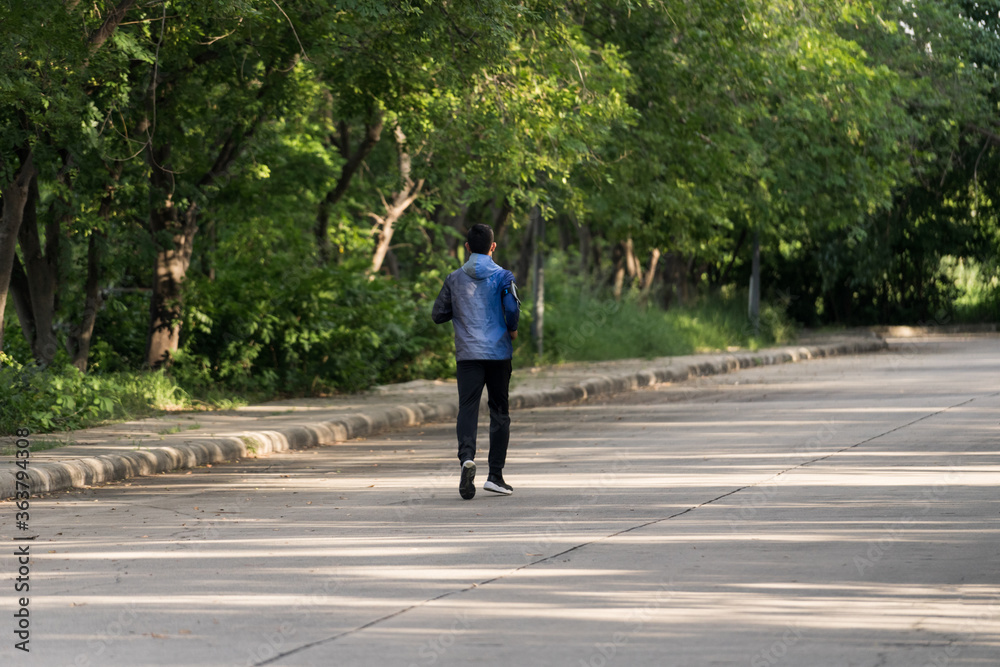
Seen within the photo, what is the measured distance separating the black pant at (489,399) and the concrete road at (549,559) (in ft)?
1.22

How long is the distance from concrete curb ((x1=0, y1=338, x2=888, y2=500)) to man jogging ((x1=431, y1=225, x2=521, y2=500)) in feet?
10.9

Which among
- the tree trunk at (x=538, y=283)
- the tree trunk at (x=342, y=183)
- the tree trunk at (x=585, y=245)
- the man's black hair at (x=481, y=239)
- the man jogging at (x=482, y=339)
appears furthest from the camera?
the tree trunk at (x=585, y=245)

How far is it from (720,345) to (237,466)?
18.0 metres

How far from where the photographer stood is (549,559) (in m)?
6.86

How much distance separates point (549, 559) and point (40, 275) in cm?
985

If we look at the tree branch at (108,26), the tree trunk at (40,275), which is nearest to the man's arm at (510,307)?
the tree branch at (108,26)

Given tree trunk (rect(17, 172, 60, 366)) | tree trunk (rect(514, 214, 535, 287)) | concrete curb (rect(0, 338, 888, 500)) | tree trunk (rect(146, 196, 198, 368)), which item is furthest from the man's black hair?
tree trunk (rect(514, 214, 535, 287))

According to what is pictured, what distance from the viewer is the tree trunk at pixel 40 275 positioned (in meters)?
14.5

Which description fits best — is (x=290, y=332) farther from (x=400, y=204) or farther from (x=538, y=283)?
(x=400, y=204)

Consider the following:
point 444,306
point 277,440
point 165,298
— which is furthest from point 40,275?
point 444,306

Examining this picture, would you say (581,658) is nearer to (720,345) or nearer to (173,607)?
(173,607)

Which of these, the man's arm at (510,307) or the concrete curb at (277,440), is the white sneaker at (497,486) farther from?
the concrete curb at (277,440)

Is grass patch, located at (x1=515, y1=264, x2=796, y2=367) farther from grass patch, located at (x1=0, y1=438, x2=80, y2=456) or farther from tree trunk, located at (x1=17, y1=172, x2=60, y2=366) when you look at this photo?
grass patch, located at (x1=0, y1=438, x2=80, y2=456)

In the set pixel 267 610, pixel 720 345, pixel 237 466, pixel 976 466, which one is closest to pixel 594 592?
pixel 267 610
